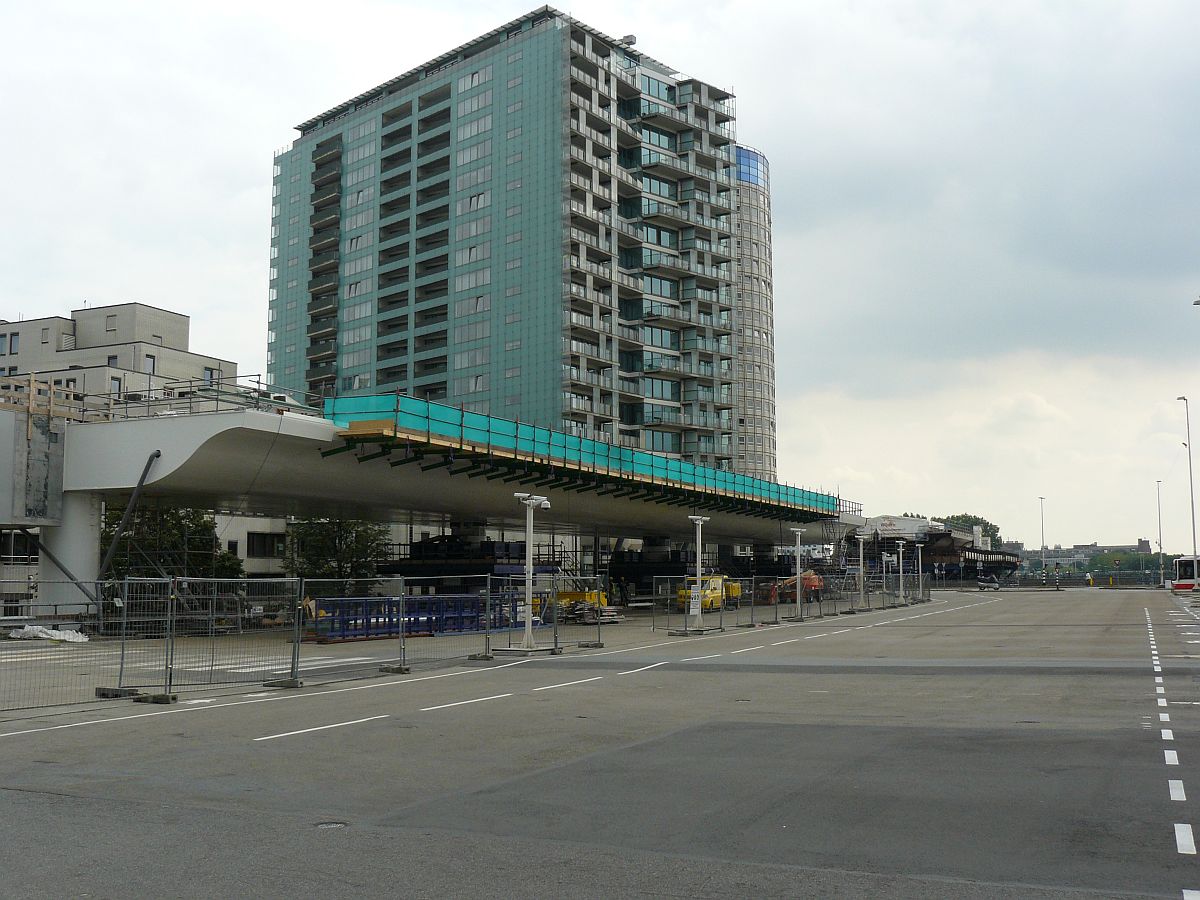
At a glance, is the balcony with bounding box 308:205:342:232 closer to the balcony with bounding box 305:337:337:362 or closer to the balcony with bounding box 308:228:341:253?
the balcony with bounding box 308:228:341:253

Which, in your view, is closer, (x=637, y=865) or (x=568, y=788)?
(x=637, y=865)

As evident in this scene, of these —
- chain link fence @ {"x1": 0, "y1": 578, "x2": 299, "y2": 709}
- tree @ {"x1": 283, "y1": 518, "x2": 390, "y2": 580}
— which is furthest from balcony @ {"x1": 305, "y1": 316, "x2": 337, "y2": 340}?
chain link fence @ {"x1": 0, "y1": 578, "x2": 299, "y2": 709}

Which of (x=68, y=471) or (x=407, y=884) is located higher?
(x=68, y=471)

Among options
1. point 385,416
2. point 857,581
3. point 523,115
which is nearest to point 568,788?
point 385,416

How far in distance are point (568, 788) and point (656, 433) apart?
Result: 96563 mm

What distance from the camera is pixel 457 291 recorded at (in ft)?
326

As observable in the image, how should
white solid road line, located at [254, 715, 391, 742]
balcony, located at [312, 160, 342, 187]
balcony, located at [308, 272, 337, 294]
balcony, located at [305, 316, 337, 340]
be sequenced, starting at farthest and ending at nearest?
balcony, located at [312, 160, 342, 187] → balcony, located at [308, 272, 337, 294] → balcony, located at [305, 316, 337, 340] → white solid road line, located at [254, 715, 391, 742]

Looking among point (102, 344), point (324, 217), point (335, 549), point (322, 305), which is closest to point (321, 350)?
point (322, 305)

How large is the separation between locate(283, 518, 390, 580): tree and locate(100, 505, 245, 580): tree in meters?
4.45

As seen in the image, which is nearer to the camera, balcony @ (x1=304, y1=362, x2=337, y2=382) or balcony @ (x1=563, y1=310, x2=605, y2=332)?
balcony @ (x1=563, y1=310, x2=605, y2=332)

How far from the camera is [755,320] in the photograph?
160 metres

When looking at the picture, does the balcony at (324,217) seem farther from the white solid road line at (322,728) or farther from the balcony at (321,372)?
the white solid road line at (322,728)

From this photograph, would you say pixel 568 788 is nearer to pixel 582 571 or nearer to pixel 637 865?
pixel 637 865

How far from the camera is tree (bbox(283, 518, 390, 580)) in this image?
68.2 metres
